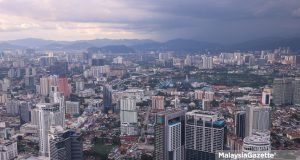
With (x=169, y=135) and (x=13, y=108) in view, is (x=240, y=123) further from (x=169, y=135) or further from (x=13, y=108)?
(x=13, y=108)

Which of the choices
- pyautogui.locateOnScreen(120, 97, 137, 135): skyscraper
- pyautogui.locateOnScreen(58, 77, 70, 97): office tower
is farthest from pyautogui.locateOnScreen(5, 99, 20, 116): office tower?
pyautogui.locateOnScreen(120, 97, 137, 135): skyscraper

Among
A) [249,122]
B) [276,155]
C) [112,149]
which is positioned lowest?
[112,149]

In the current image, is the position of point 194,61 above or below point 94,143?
above

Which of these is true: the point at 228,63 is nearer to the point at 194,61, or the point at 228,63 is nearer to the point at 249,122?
the point at 194,61

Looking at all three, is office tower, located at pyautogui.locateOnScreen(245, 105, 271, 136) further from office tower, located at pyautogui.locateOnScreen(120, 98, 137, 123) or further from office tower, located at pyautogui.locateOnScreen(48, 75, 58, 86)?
office tower, located at pyautogui.locateOnScreen(48, 75, 58, 86)

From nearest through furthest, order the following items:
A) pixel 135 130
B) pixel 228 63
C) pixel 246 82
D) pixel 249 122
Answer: pixel 249 122, pixel 135 130, pixel 246 82, pixel 228 63

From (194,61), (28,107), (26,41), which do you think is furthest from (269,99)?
(26,41)

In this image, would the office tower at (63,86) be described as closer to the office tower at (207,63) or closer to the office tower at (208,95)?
the office tower at (208,95)

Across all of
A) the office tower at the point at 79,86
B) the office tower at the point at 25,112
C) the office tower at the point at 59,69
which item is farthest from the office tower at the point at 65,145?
the office tower at the point at 59,69
